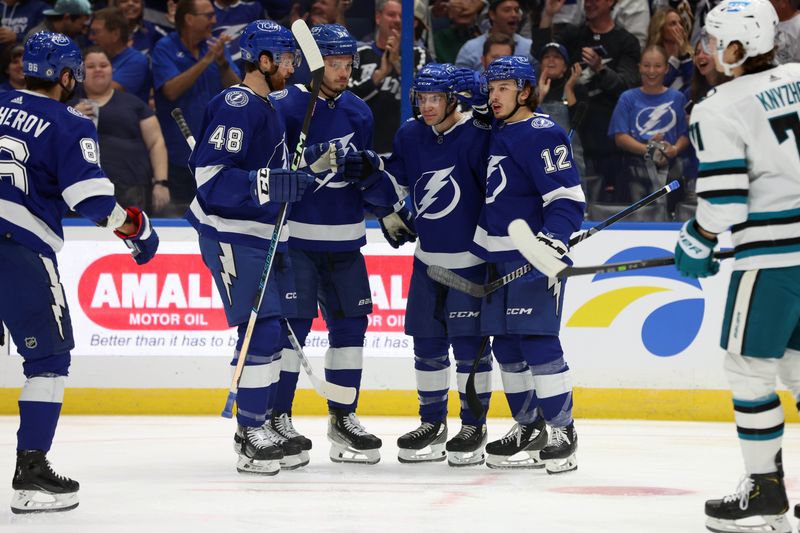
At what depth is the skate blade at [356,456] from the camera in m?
4.48

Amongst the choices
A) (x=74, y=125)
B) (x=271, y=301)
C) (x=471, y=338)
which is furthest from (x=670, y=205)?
(x=74, y=125)

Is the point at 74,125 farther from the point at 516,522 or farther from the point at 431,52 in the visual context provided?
the point at 431,52

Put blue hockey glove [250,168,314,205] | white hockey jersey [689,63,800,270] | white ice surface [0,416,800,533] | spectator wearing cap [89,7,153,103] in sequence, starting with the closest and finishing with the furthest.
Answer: white hockey jersey [689,63,800,270] → white ice surface [0,416,800,533] → blue hockey glove [250,168,314,205] → spectator wearing cap [89,7,153,103]

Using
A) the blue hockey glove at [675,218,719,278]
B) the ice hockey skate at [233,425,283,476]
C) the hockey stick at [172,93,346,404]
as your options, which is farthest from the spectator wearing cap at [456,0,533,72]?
the blue hockey glove at [675,218,719,278]

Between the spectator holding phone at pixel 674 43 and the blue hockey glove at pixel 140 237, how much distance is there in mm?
3351

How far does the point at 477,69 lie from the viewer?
6.15 meters

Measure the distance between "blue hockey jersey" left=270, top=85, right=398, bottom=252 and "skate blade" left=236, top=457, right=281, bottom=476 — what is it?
0.78 metres

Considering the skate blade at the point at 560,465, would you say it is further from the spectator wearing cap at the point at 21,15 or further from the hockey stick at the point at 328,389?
the spectator wearing cap at the point at 21,15

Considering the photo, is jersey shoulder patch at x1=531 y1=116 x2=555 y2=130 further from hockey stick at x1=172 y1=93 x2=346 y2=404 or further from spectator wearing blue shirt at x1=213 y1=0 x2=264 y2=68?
spectator wearing blue shirt at x1=213 y1=0 x2=264 y2=68

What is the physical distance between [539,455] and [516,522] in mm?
921

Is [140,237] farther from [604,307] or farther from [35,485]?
[604,307]

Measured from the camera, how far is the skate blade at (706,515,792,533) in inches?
122

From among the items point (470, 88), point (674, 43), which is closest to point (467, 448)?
point (470, 88)

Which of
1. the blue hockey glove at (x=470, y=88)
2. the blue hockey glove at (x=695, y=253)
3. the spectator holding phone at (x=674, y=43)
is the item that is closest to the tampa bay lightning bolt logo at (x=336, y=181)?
the blue hockey glove at (x=470, y=88)
